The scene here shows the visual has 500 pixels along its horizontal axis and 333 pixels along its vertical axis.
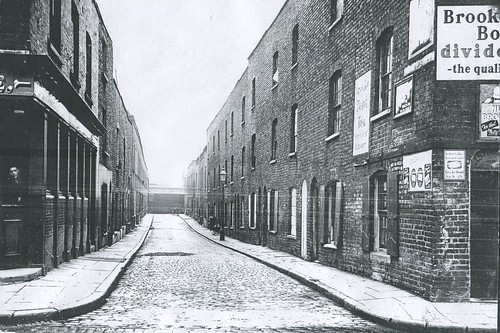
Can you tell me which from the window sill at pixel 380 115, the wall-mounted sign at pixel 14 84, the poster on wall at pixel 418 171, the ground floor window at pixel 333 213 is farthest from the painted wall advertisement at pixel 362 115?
the wall-mounted sign at pixel 14 84

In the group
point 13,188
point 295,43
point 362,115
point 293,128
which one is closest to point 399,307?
point 362,115

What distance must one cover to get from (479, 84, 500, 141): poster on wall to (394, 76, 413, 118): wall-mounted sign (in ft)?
4.19

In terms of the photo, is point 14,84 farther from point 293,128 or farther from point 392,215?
point 293,128

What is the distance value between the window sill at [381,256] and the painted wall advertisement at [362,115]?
7.21 feet

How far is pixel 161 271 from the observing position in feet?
45.3

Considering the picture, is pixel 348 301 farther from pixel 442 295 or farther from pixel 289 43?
pixel 289 43

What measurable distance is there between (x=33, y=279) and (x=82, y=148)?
6385 millimetres

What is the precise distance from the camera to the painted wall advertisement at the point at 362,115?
1182cm

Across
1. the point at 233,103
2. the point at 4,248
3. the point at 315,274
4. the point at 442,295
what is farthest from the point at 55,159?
the point at 233,103

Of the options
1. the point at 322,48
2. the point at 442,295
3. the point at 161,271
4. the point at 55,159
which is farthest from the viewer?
the point at 322,48

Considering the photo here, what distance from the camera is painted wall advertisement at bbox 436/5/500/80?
8.61 m

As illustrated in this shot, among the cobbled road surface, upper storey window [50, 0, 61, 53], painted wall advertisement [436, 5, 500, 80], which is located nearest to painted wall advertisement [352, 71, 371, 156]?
painted wall advertisement [436, 5, 500, 80]

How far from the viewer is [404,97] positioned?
994cm

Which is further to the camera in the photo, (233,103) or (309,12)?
(233,103)
